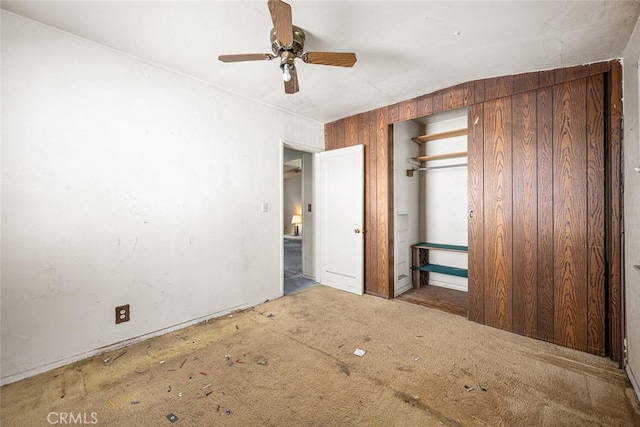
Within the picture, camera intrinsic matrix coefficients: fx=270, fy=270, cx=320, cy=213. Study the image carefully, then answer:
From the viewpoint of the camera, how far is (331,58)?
6.27 feet

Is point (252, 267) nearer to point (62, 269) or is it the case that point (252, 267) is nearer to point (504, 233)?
point (62, 269)

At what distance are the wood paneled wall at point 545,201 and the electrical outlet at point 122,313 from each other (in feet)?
10.8

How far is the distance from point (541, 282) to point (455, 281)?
1561 mm

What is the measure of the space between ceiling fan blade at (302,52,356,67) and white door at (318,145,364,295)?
1.82 metres

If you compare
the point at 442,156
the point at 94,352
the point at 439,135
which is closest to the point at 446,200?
the point at 442,156

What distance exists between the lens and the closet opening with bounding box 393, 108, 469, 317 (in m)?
3.70

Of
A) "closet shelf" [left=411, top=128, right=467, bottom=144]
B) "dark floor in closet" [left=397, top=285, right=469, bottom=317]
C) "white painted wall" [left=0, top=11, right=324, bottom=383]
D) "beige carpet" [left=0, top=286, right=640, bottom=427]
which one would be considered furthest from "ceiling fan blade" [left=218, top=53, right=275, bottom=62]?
"dark floor in closet" [left=397, top=285, right=469, bottom=317]

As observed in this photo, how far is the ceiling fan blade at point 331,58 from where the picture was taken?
1866 mm

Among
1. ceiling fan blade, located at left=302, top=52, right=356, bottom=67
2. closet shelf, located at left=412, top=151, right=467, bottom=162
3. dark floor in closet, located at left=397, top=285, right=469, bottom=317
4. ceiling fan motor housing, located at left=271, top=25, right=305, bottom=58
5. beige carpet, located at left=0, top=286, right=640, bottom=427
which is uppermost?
ceiling fan motor housing, located at left=271, top=25, right=305, bottom=58

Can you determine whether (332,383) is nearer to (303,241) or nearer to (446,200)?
(303,241)

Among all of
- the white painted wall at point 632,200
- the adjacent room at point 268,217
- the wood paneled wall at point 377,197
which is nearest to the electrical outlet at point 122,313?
the adjacent room at point 268,217

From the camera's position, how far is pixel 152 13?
1829 mm

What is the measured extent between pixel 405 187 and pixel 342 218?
39.4 inches

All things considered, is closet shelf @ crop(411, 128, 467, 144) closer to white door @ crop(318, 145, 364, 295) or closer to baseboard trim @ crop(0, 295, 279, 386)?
white door @ crop(318, 145, 364, 295)
